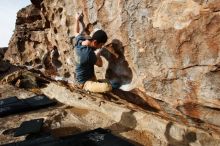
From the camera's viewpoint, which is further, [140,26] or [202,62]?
[140,26]

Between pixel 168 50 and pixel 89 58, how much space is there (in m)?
1.62

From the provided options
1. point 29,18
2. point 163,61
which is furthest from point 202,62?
point 29,18

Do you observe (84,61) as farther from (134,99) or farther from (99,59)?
(134,99)

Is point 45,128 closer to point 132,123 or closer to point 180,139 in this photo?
point 132,123

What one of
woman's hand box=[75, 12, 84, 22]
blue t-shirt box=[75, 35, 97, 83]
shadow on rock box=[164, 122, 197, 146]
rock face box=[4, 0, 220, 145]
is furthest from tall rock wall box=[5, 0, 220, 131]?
shadow on rock box=[164, 122, 197, 146]

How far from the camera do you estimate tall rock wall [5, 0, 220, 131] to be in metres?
3.93

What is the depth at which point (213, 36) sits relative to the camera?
12.6 feet

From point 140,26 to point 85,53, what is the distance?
1260 mm

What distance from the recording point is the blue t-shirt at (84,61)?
541cm

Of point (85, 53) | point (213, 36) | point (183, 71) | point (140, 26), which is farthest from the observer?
point (85, 53)

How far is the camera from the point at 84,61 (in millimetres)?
5473

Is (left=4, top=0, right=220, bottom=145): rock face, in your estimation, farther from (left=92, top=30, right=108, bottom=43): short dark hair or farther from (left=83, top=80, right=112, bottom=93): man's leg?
(left=83, top=80, right=112, bottom=93): man's leg

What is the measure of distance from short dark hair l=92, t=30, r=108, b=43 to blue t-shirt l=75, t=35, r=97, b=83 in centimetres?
25

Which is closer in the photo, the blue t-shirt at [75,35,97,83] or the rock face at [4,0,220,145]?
the rock face at [4,0,220,145]
